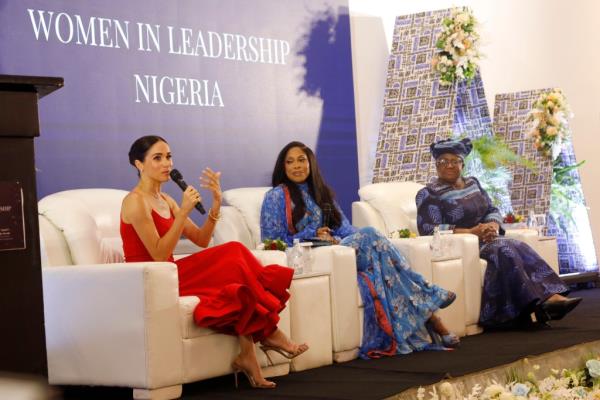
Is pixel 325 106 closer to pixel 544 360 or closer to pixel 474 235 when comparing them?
pixel 474 235

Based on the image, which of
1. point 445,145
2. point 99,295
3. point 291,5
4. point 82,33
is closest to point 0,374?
point 99,295

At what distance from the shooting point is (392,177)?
670cm

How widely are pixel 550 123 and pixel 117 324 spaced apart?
502cm

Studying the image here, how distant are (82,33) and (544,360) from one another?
9.72 ft

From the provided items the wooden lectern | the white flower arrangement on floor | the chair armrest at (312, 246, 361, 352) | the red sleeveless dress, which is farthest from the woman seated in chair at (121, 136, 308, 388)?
the wooden lectern

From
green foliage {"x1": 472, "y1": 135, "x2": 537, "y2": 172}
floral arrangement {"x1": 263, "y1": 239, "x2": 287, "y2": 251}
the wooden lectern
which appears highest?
green foliage {"x1": 472, "y1": 135, "x2": 537, "y2": 172}

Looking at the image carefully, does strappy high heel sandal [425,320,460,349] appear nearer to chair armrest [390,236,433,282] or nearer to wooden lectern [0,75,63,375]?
chair armrest [390,236,433,282]

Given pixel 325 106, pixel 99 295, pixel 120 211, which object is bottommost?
pixel 99 295

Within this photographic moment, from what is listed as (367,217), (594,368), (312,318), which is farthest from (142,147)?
(594,368)

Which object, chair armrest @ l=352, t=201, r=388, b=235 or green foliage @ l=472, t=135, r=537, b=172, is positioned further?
green foliage @ l=472, t=135, r=537, b=172

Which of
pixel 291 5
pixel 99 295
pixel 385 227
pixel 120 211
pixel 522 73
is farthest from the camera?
pixel 522 73

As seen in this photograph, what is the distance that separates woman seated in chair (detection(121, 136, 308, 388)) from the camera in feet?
11.8

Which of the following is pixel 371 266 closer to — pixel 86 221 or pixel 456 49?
pixel 86 221

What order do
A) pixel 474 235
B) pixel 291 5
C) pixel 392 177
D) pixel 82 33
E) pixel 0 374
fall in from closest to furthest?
pixel 0 374
pixel 82 33
pixel 474 235
pixel 291 5
pixel 392 177
